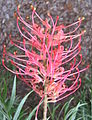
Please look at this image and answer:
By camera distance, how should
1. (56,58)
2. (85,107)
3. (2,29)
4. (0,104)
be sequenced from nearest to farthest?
1. (56,58)
2. (0,104)
3. (85,107)
4. (2,29)

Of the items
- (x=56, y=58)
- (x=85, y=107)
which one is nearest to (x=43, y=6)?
(x=85, y=107)

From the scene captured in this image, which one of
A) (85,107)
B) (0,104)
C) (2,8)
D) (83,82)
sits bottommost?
(85,107)

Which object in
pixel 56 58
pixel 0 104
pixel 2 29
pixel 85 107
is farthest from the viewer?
pixel 2 29

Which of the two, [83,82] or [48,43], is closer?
[48,43]

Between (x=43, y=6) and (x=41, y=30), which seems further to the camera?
(x=43, y=6)

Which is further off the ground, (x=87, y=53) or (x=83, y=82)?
(x=87, y=53)

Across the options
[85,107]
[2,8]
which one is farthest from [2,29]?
[85,107]

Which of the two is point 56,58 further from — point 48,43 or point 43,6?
point 43,6

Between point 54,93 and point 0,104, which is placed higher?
point 54,93

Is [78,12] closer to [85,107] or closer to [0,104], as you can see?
[85,107]
